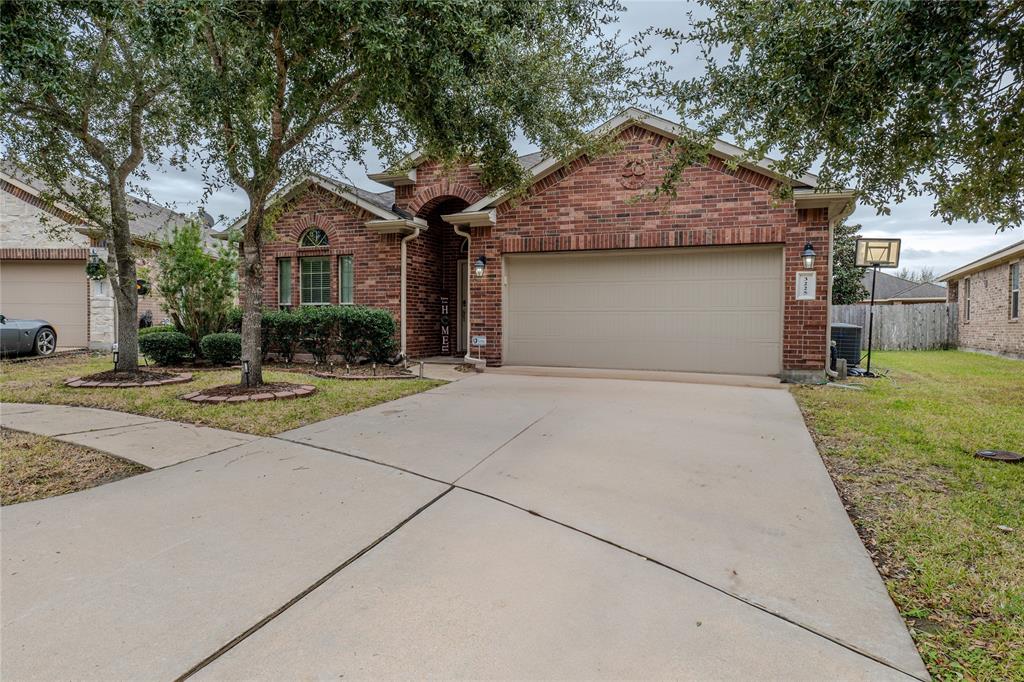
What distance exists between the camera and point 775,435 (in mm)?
5336

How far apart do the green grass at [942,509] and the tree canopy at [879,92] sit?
231cm

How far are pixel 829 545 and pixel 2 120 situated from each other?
31.6 ft

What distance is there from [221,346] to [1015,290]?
19734 millimetres

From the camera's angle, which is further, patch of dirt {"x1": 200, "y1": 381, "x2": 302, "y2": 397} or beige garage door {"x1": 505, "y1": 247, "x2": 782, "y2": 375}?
beige garage door {"x1": 505, "y1": 247, "x2": 782, "y2": 375}

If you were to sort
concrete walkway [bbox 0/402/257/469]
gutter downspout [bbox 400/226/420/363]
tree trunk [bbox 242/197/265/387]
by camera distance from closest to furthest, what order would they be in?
concrete walkway [bbox 0/402/257/469] → tree trunk [bbox 242/197/265/387] → gutter downspout [bbox 400/226/420/363]

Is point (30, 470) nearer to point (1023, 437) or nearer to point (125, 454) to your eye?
point (125, 454)

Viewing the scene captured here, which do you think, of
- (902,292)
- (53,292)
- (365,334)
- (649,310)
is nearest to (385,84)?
(365,334)

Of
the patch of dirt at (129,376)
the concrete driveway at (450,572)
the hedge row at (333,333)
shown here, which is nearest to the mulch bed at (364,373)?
the hedge row at (333,333)

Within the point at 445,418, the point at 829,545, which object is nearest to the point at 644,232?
the point at 445,418

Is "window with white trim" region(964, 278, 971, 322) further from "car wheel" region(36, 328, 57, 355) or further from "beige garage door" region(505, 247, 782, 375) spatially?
"car wheel" region(36, 328, 57, 355)

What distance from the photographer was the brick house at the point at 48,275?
13.2 meters

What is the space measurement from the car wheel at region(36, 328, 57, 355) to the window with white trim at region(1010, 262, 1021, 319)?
2433cm

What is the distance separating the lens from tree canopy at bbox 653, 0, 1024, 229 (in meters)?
3.63

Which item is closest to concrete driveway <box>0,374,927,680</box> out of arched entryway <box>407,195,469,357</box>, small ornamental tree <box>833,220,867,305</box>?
arched entryway <box>407,195,469,357</box>
